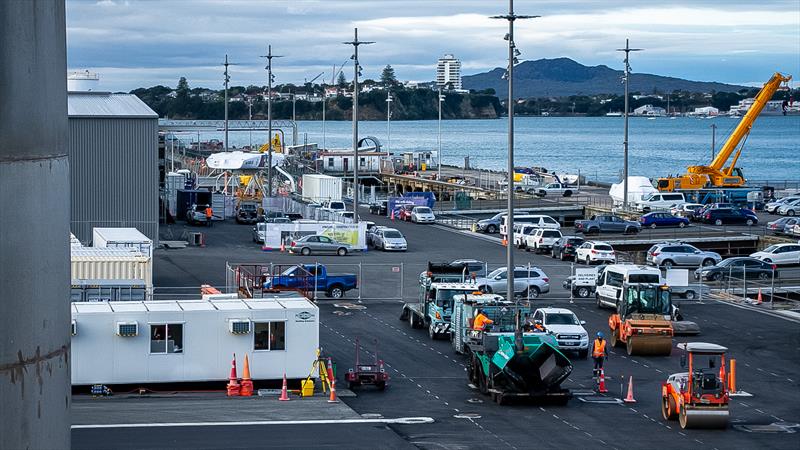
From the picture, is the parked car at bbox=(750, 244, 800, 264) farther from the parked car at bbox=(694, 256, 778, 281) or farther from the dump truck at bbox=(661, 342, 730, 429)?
the dump truck at bbox=(661, 342, 730, 429)

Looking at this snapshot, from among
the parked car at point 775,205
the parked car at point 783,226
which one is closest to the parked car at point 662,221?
the parked car at point 783,226

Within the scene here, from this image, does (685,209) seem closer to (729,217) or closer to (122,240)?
(729,217)

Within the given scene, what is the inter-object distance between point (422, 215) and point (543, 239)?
15.3 m

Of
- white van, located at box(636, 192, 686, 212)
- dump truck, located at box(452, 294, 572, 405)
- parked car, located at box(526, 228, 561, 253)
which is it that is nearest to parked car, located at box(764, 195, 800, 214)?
white van, located at box(636, 192, 686, 212)

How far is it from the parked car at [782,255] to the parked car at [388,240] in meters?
16.3

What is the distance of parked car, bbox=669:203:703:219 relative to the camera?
73.6 meters

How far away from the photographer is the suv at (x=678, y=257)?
54312 mm

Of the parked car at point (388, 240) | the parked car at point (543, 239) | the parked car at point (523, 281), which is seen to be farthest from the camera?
the parked car at point (388, 240)

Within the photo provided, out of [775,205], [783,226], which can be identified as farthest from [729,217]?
[775,205]

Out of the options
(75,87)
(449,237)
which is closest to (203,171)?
(75,87)

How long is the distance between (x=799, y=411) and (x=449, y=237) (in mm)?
39441

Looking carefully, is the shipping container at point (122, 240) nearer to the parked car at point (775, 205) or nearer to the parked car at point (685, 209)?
the parked car at point (685, 209)

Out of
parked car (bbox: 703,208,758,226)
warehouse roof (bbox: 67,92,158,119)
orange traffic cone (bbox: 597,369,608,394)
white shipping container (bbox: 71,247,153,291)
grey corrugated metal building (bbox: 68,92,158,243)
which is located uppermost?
warehouse roof (bbox: 67,92,158,119)

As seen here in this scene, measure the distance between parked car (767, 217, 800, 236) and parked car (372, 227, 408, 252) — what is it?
21.3m
